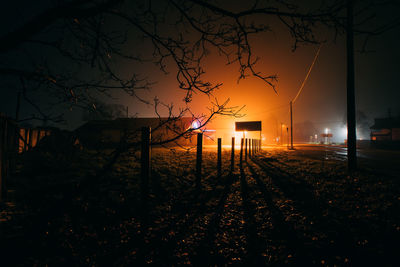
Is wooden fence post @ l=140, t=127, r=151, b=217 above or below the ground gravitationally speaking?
above

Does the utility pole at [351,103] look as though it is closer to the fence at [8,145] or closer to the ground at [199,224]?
the ground at [199,224]

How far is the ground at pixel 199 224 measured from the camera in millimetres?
2475

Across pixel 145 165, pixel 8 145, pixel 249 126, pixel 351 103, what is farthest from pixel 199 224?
pixel 249 126

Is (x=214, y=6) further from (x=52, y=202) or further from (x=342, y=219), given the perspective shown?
(x=52, y=202)

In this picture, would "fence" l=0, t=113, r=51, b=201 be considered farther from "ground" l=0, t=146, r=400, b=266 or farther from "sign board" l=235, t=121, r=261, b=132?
"sign board" l=235, t=121, r=261, b=132

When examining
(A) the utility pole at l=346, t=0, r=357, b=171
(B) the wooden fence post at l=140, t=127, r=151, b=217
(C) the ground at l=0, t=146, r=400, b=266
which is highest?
(A) the utility pole at l=346, t=0, r=357, b=171

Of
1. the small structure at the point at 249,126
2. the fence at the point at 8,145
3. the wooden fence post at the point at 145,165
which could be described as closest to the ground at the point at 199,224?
the wooden fence post at the point at 145,165

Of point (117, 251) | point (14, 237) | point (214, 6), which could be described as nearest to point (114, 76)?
point (214, 6)

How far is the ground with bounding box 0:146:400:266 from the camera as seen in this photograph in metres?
2.47

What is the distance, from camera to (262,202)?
4.68m

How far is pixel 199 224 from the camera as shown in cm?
348

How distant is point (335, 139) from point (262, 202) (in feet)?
577

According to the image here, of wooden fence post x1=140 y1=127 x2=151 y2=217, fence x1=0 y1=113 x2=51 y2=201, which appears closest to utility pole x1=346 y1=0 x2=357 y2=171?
wooden fence post x1=140 y1=127 x2=151 y2=217

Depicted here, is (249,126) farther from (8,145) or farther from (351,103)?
(8,145)
